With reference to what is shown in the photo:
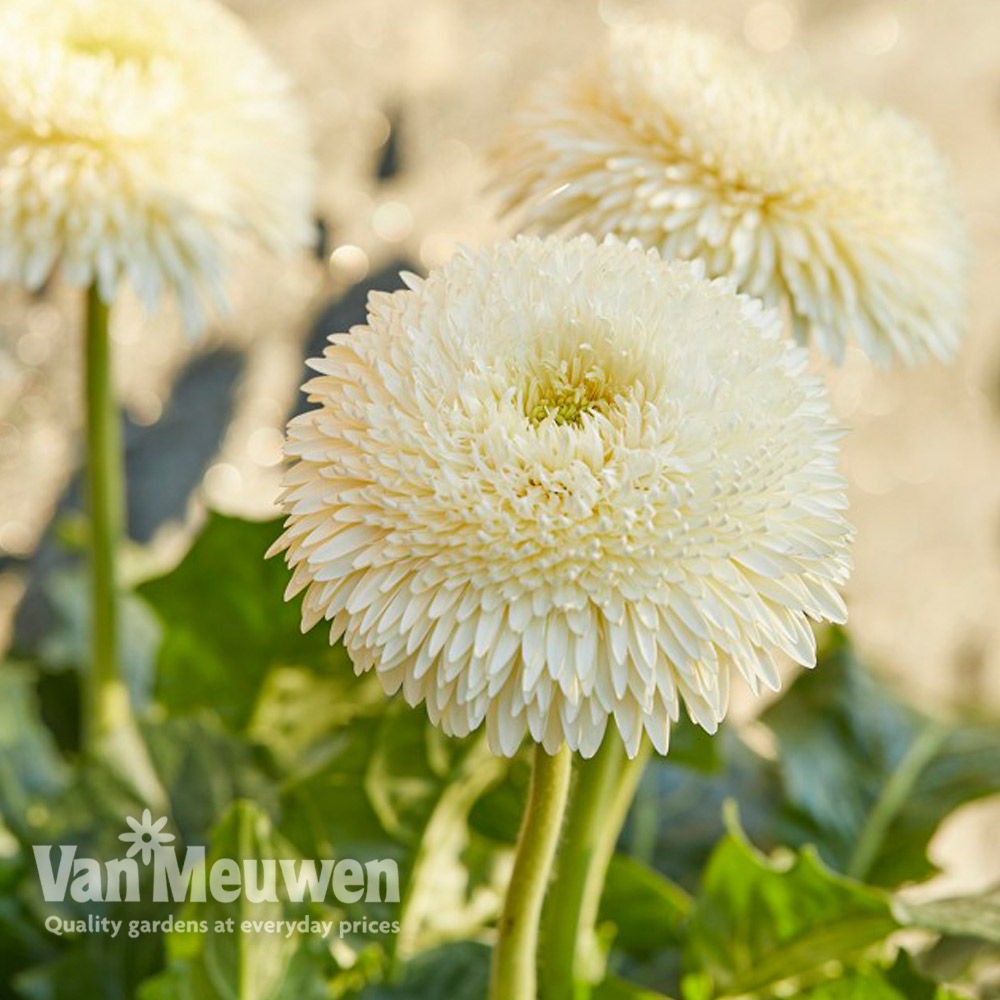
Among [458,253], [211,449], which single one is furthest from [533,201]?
[211,449]

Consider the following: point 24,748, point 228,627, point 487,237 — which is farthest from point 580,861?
point 487,237

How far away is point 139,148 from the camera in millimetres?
689

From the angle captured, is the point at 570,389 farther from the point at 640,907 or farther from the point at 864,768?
the point at 864,768

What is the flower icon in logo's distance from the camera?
2.43 feet

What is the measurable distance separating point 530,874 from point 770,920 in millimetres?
261

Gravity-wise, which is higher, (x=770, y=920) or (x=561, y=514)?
(x=561, y=514)

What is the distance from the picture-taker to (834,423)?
0.43 metres

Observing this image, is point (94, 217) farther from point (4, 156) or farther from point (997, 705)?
point (997, 705)

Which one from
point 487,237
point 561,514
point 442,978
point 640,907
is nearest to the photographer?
point 561,514

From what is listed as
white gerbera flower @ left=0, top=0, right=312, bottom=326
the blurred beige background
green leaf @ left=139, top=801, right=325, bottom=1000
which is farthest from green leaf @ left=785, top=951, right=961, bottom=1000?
the blurred beige background

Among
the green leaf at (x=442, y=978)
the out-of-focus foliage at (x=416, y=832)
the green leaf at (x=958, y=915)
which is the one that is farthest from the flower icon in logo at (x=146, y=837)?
the green leaf at (x=958, y=915)

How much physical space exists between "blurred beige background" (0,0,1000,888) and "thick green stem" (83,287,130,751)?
365mm

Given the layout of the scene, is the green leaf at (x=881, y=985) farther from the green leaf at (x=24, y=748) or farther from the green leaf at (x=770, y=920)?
the green leaf at (x=24, y=748)

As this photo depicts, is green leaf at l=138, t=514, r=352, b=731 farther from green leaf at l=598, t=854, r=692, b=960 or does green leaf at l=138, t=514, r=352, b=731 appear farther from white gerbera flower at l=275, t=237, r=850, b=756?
white gerbera flower at l=275, t=237, r=850, b=756
